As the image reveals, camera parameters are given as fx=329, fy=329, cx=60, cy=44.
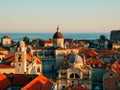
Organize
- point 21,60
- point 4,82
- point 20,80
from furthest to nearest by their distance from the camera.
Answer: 1. point 21,60
2. point 20,80
3. point 4,82

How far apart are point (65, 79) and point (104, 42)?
6965cm

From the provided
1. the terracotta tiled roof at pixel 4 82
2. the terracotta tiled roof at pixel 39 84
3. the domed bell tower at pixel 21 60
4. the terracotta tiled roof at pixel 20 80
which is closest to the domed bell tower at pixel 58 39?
the domed bell tower at pixel 21 60

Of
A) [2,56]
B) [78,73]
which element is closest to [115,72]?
[78,73]

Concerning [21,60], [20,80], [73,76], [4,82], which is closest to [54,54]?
[73,76]

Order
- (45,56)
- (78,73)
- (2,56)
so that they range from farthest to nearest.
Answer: (45,56)
(2,56)
(78,73)

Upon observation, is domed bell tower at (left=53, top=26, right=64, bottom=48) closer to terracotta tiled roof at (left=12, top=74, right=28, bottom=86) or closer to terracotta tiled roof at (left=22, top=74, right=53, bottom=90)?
terracotta tiled roof at (left=12, top=74, right=28, bottom=86)

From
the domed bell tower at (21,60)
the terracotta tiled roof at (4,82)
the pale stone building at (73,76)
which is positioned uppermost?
the domed bell tower at (21,60)

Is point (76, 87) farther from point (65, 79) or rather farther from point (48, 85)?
point (65, 79)

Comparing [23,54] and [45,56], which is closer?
[23,54]

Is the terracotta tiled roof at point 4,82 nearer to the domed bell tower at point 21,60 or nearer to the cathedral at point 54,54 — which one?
the domed bell tower at point 21,60

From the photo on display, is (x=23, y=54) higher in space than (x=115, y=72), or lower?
higher

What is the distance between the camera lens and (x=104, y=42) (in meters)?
116

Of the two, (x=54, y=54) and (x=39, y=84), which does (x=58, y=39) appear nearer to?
(x=54, y=54)

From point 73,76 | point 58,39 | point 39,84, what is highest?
point 58,39
